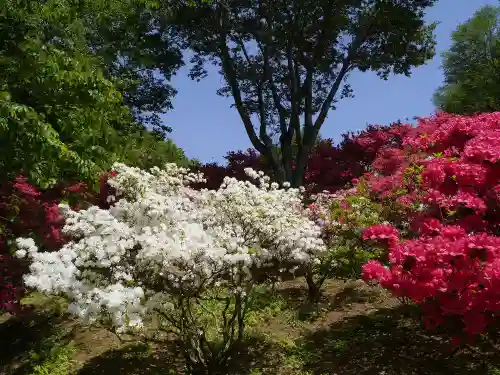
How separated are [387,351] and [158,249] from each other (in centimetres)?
394

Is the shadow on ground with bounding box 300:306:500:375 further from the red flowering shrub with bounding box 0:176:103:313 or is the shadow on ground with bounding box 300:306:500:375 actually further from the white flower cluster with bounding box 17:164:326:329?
the red flowering shrub with bounding box 0:176:103:313

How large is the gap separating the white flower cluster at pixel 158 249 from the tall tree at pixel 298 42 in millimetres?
9526

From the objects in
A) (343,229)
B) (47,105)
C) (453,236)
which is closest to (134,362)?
(343,229)

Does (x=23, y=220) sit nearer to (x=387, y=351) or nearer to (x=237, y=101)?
(x=387, y=351)

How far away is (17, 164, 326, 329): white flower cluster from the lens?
5.43 meters

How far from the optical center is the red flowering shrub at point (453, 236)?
5.00 m

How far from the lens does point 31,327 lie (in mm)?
9727

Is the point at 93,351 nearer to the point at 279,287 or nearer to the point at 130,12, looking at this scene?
the point at 279,287

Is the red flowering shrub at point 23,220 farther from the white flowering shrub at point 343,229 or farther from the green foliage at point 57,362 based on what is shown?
the white flowering shrub at point 343,229

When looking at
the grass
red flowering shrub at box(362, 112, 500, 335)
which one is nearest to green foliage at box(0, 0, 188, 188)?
the grass

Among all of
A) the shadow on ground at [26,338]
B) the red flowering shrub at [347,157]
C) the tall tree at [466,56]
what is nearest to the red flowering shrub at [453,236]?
the shadow on ground at [26,338]

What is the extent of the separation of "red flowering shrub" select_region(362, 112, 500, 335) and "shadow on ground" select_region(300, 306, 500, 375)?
1.17 m

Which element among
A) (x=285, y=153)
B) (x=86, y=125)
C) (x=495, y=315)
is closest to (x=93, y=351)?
(x=86, y=125)

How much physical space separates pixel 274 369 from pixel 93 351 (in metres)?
3.22
